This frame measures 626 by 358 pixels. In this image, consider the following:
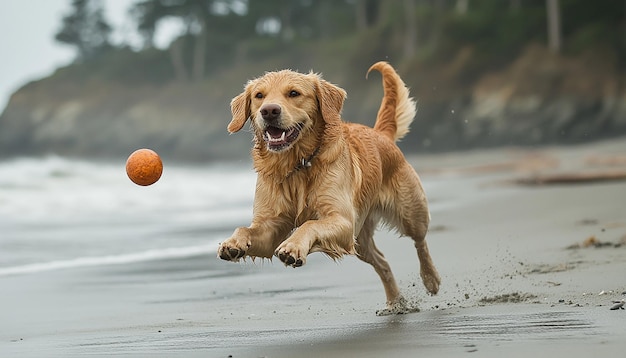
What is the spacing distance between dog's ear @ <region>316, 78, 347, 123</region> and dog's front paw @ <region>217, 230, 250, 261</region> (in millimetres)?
928

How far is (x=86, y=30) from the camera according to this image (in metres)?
76.2

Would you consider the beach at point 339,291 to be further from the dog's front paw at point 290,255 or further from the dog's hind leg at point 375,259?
the dog's front paw at point 290,255

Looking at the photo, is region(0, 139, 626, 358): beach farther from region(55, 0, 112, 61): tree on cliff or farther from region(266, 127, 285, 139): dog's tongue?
region(55, 0, 112, 61): tree on cliff

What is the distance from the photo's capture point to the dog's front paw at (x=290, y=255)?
482 centimetres

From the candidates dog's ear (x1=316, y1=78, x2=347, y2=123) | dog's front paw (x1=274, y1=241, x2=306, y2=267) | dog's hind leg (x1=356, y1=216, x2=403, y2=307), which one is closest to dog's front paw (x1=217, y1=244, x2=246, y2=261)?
dog's front paw (x1=274, y1=241, x2=306, y2=267)

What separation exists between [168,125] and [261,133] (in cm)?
5218

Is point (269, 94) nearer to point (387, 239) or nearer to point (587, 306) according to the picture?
point (587, 306)

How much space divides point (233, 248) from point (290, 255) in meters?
0.38

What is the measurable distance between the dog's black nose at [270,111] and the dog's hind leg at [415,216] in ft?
5.01

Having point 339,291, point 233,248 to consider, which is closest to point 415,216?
point 339,291

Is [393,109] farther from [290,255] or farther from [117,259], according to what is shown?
[117,259]

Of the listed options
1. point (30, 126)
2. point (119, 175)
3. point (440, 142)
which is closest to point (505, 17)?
point (440, 142)

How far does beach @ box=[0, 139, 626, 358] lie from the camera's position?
4.68 meters

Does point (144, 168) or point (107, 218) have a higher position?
point (107, 218)
